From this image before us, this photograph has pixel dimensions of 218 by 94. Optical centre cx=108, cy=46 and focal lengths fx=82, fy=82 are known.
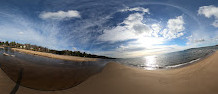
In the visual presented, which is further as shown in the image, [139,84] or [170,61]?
[170,61]

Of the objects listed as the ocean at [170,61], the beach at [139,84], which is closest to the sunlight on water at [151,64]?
the ocean at [170,61]

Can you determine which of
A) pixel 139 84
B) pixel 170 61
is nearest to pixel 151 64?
pixel 170 61

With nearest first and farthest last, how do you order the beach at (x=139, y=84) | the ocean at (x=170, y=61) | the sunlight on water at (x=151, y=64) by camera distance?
the beach at (x=139, y=84), the sunlight on water at (x=151, y=64), the ocean at (x=170, y=61)

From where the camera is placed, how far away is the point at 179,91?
2.93m

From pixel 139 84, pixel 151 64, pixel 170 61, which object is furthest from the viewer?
pixel 170 61

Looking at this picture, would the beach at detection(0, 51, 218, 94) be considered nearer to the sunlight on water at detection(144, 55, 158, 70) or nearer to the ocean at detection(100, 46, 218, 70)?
the sunlight on water at detection(144, 55, 158, 70)

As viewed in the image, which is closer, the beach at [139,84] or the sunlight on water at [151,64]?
the beach at [139,84]

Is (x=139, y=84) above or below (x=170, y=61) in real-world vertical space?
above

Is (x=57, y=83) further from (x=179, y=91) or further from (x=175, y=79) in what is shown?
(x=175, y=79)

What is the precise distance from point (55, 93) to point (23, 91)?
1.03m

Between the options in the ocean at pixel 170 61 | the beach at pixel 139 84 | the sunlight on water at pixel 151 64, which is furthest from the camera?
the ocean at pixel 170 61

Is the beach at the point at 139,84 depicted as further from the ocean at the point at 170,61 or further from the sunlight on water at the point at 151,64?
the ocean at the point at 170,61

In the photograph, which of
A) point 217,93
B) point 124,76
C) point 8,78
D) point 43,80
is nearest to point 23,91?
point 43,80

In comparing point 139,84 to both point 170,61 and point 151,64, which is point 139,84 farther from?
point 170,61
